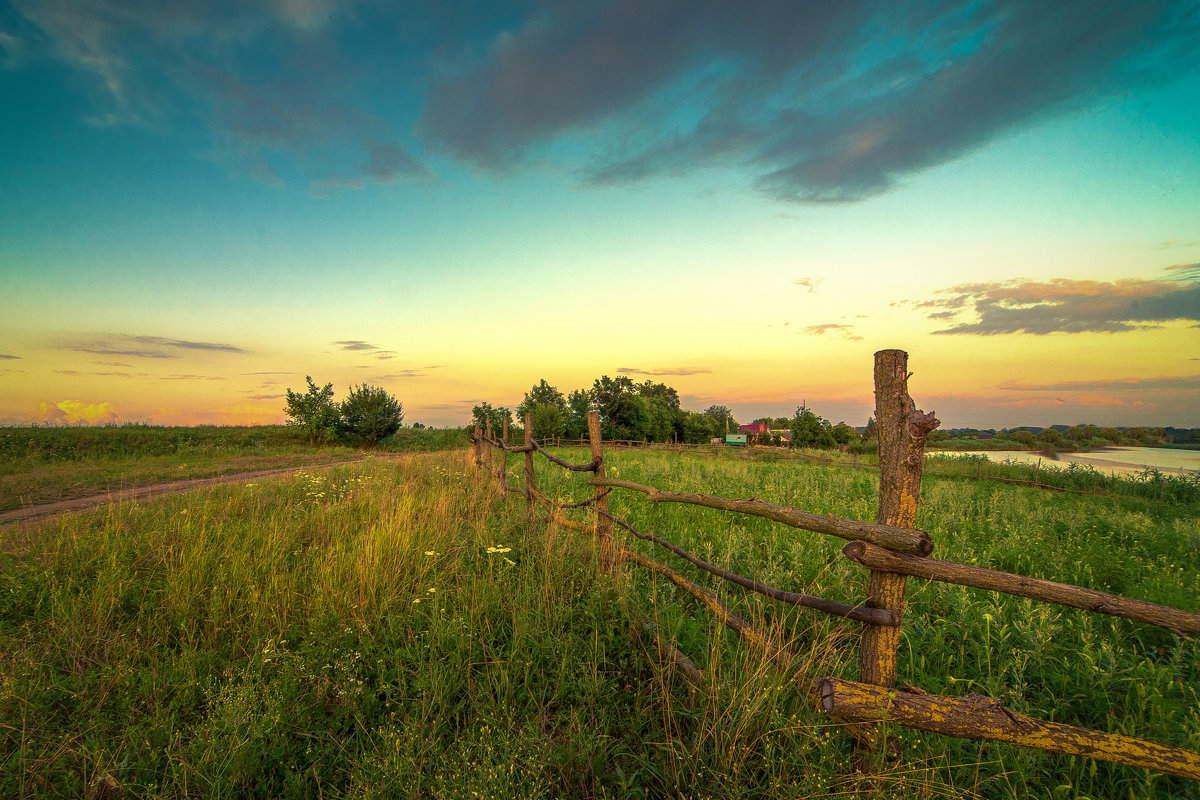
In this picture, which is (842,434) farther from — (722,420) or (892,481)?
(892,481)

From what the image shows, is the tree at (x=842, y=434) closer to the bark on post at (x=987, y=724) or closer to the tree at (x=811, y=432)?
the tree at (x=811, y=432)

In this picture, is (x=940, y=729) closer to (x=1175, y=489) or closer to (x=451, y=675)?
(x=451, y=675)

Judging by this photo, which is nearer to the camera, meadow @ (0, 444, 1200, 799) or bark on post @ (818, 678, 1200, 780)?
bark on post @ (818, 678, 1200, 780)

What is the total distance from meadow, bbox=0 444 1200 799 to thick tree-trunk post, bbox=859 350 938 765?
0.34 meters

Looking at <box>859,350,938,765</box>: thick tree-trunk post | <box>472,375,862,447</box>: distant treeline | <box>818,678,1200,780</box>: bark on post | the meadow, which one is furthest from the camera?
<box>472,375,862,447</box>: distant treeline

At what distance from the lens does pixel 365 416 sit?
33.0 metres

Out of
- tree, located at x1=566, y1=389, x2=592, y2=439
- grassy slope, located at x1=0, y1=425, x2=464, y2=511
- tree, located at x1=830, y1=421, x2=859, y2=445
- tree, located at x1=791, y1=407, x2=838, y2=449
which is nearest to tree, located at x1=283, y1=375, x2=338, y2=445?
grassy slope, located at x1=0, y1=425, x2=464, y2=511

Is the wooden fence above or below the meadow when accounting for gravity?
above

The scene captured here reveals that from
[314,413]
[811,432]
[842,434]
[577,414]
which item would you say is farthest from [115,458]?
[842,434]

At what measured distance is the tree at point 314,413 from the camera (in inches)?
1254

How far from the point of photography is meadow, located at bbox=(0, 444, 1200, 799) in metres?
2.36

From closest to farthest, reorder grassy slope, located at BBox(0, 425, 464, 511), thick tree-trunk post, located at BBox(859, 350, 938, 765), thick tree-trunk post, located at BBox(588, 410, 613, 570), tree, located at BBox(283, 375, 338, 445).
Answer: thick tree-trunk post, located at BBox(859, 350, 938, 765), thick tree-trunk post, located at BBox(588, 410, 613, 570), grassy slope, located at BBox(0, 425, 464, 511), tree, located at BBox(283, 375, 338, 445)

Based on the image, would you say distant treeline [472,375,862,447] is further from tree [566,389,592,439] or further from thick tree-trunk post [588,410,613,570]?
thick tree-trunk post [588,410,613,570]

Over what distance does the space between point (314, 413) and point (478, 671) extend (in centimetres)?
3468
